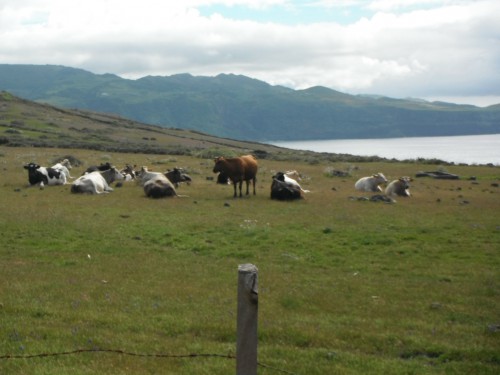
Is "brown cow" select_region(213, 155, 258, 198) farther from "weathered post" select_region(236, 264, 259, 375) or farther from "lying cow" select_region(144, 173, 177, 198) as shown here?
"weathered post" select_region(236, 264, 259, 375)

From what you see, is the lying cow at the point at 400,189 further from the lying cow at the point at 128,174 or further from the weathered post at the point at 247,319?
the weathered post at the point at 247,319

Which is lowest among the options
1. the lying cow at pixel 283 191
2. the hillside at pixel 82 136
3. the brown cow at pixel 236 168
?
the lying cow at pixel 283 191

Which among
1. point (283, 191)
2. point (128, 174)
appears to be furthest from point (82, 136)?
point (283, 191)

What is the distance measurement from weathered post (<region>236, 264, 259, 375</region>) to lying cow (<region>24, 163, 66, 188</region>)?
101 ft

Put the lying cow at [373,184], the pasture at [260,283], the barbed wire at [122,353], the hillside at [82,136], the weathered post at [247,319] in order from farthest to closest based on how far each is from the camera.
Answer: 1. the hillside at [82,136]
2. the lying cow at [373,184]
3. the pasture at [260,283]
4. the barbed wire at [122,353]
5. the weathered post at [247,319]

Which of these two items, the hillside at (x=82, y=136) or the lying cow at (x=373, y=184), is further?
the hillside at (x=82, y=136)

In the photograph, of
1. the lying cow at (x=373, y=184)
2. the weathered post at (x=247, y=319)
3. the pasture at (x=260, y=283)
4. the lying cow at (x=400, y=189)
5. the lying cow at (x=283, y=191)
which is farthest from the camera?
the lying cow at (x=373, y=184)

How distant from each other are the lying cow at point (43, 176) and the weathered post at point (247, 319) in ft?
101

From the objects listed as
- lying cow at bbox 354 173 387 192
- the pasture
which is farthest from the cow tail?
lying cow at bbox 354 173 387 192

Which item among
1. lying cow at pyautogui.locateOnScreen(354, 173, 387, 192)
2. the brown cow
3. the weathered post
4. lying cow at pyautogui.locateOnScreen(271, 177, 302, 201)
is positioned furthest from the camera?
lying cow at pyautogui.locateOnScreen(354, 173, 387, 192)

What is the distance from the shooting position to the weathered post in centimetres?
655

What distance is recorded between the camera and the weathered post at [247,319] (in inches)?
258

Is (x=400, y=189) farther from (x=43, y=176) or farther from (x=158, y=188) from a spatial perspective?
(x=43, y=176)

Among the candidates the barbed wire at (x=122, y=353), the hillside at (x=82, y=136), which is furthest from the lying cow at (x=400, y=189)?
the hillside at (x=82, y=136)
